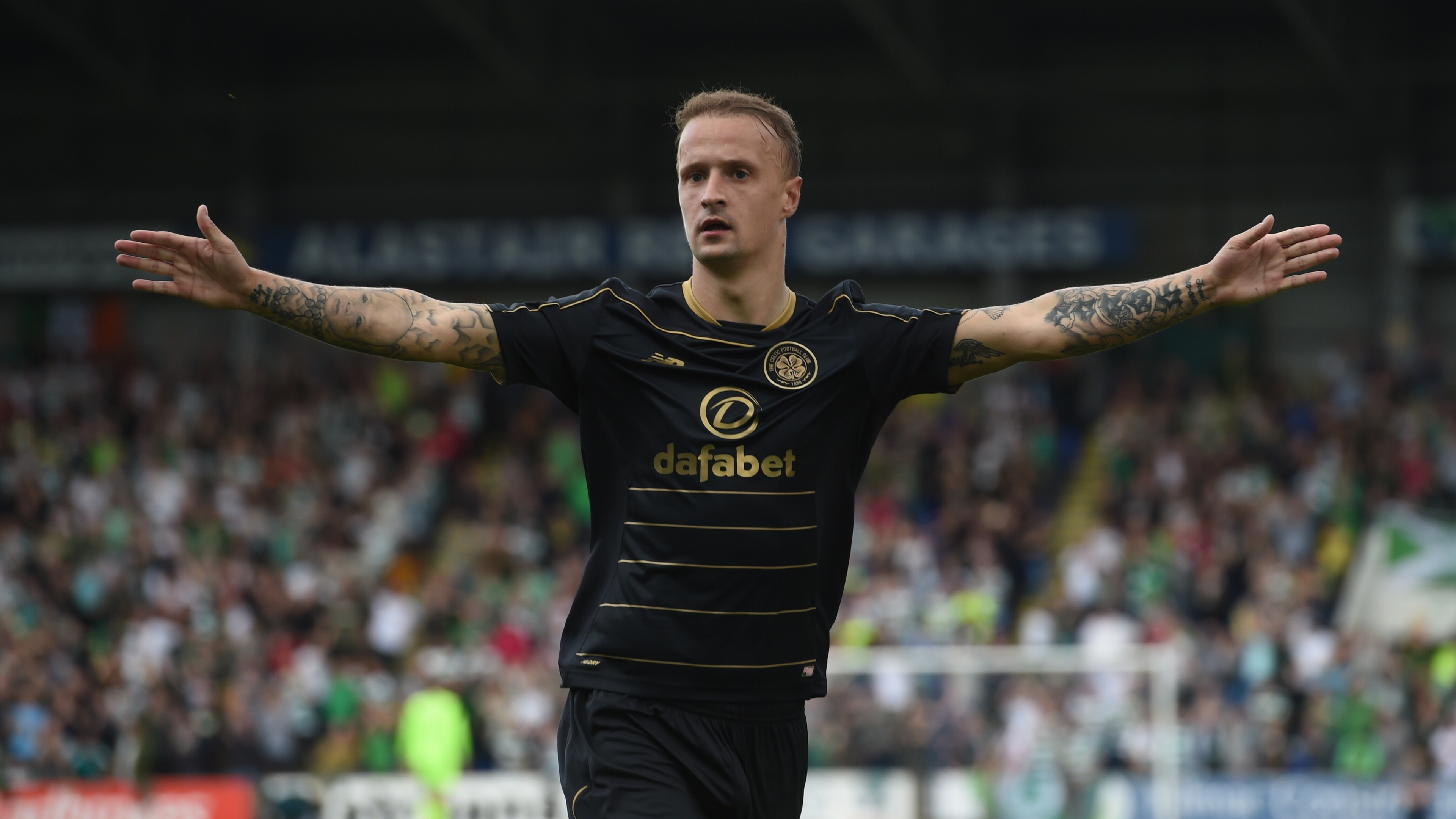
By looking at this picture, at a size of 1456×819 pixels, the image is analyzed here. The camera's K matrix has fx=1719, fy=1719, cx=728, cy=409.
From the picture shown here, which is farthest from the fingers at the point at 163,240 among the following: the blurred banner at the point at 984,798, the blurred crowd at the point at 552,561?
the blurred crowd at the point at 552,561

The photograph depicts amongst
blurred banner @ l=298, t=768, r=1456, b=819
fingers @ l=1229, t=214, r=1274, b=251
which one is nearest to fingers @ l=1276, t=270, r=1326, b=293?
fingers @ l=1229, t=214, r=1274, b=251

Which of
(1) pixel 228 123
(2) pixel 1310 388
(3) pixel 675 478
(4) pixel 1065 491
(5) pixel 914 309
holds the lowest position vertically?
(3) pixel 675 478

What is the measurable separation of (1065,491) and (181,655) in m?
11.1

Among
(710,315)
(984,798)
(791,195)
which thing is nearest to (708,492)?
(710,315)

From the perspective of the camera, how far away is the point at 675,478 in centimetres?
430

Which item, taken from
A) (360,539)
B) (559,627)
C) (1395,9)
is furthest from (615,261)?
(1395,9)

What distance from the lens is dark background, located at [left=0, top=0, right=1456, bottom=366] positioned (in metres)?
24.5

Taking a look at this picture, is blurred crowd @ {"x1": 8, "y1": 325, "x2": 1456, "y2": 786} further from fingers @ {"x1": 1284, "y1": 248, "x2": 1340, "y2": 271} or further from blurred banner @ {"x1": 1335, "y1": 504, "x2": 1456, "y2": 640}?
fingers @ {"x1": 1284, "y1": 248, "x2": 1340, "y2": 271}

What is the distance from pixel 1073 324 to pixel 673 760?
1.58 metres

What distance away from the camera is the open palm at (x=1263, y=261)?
4531 millimetres

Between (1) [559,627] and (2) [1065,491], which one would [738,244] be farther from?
(2) [1065,491]

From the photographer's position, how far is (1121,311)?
15.2 ft

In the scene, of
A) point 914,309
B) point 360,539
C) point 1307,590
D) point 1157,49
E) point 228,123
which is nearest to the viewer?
point 914,309

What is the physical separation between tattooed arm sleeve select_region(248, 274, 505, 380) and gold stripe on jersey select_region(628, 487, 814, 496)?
494 millimetres
